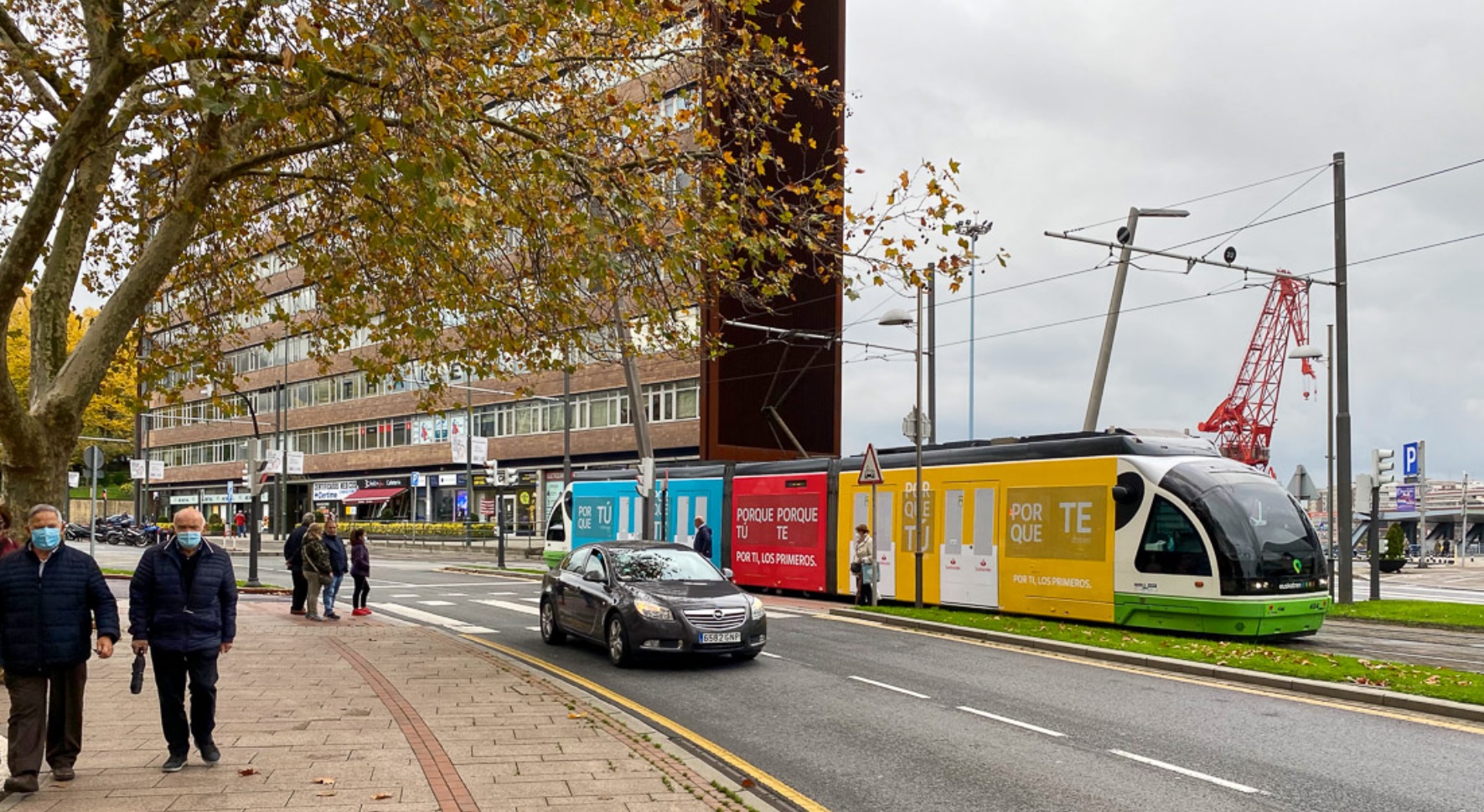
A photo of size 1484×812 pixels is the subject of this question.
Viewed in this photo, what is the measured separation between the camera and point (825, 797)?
23.2 feet

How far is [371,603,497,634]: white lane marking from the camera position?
17.7m

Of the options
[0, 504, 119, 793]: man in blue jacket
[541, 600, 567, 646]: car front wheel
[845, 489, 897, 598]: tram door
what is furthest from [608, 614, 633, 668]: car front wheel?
[845, 489, 897, 598]: tram door

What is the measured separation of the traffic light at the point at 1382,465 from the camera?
2294cm

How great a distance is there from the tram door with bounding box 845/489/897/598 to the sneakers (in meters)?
16.0

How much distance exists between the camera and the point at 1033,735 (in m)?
8.97

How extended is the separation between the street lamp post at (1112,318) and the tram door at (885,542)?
4.11 m

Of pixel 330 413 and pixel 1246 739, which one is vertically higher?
pixel 330 413

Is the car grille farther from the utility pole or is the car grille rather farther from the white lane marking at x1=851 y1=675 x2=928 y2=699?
the utility pole

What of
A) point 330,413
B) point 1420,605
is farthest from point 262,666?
point 330,413

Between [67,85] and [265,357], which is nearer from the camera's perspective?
[67,85]

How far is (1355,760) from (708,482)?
19334 millimetres

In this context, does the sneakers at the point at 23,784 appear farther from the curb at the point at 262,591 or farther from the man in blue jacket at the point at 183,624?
the curb at the point at 262,591

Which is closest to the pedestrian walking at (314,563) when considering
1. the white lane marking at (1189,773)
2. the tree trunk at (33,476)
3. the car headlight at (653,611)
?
the tree trunk at (33,476)

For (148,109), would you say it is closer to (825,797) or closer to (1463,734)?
(825,797)
